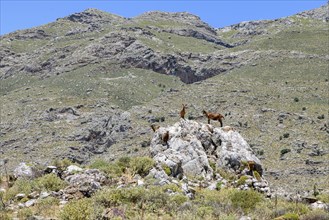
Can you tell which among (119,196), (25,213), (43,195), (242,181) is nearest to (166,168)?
(242,181)

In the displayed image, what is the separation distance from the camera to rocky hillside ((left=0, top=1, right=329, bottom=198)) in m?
84.4

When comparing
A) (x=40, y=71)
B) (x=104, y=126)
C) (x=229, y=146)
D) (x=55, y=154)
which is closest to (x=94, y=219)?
(x=229, y=146)

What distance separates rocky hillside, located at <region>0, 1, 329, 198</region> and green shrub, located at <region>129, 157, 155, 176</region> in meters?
32.1

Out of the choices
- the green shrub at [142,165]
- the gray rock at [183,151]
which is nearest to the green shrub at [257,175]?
the gray rock at [183,151]

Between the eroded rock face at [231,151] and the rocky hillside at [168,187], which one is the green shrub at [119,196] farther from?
the eroded rock face at [231,151]

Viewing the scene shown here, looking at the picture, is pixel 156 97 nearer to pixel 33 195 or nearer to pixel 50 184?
pixel 50 184

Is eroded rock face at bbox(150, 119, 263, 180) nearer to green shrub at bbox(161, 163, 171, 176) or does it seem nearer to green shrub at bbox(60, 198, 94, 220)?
green shrub at bbox(161, 163, 171, 176)

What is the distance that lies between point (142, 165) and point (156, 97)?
4241 inches

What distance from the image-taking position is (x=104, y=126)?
111 meters

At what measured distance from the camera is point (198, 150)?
25.0 metres

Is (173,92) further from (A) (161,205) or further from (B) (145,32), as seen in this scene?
(A) (161,205)

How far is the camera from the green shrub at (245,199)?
18.2 metres

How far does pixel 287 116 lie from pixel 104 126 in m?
47.9

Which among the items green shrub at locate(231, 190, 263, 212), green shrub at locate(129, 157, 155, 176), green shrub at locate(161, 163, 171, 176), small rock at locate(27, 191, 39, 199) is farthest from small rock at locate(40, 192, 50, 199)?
green shrub at locate(231, 190, 263, 212)
